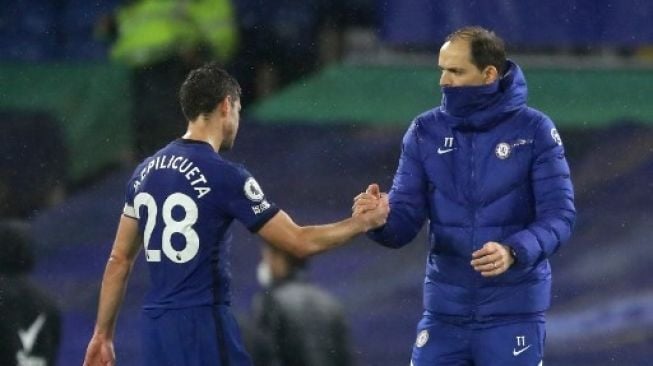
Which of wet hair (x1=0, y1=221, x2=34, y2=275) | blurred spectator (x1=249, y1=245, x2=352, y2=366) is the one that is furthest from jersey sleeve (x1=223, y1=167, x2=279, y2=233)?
wet hair (x1=0, y1=221, x2=34, y2=275)

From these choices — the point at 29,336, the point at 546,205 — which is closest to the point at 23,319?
the point at 29,336

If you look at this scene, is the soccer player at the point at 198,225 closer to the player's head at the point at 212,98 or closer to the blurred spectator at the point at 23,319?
the player's head at the point at 212,98

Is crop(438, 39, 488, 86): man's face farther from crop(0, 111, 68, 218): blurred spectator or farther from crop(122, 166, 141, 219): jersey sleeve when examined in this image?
crop(0, 111, 68, 218): blurred spectator

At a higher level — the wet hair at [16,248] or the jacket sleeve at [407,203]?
the wet hair at [16,248]

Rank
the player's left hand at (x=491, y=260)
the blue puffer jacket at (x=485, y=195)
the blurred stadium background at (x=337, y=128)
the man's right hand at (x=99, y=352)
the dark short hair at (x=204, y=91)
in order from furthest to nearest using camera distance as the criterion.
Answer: the blurred stadium background at (x=337, y=128)
the man's right hand at (x=99, y=352)
the dark short hair at (x=204, y=91)
the blue puffer jacket at (x=485, y=195)
the player's left hand at (x=491, y=260)

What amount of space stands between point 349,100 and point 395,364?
4.36ft

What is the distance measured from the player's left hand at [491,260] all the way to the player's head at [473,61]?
2.00ft

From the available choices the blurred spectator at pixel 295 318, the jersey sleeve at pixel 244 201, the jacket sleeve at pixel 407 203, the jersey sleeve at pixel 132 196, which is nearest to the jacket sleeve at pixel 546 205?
Result: the jacket sleeve at pixel 407 203

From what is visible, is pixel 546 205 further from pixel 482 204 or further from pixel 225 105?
pixel 225 105

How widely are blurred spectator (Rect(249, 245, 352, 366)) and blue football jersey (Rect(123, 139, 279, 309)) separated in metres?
2.35

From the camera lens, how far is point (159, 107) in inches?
299

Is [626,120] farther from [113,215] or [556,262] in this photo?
[113,215]

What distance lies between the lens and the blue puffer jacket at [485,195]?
4793 millimetres

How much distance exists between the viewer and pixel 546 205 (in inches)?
187
